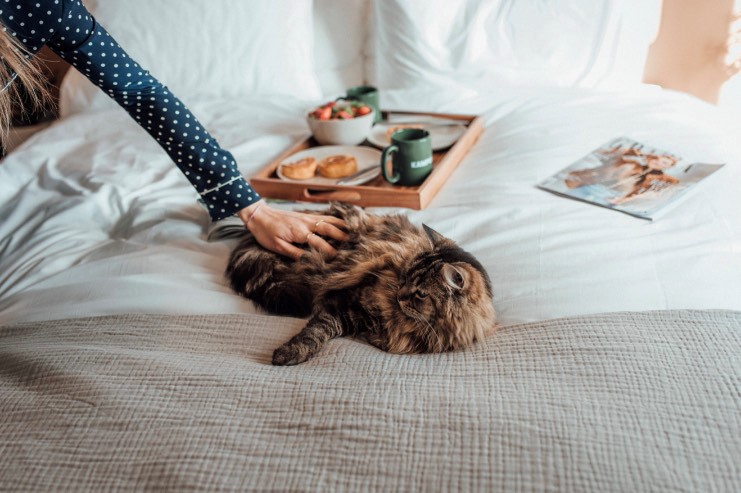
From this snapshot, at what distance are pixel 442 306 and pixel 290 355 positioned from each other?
31 centimetres

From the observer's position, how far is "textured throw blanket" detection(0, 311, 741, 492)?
2.44ft

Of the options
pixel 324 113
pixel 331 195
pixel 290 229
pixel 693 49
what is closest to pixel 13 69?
pixel 290 229

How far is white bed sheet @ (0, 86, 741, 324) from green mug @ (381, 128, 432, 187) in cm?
9

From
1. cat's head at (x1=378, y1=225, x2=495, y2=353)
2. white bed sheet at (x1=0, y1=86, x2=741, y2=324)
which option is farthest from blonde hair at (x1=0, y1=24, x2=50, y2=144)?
cat's head at (x1=378, y1=225, x2=495, y2=353)

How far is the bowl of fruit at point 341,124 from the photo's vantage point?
1.90 m

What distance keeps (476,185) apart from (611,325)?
0.71 metres

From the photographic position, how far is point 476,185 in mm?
1617

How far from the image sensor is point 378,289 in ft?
3.95

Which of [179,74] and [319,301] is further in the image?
[179,74]

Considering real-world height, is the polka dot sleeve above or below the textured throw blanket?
above

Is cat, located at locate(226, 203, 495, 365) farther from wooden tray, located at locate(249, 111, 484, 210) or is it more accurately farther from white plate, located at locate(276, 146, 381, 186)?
white plate, located at locate(276, 146, 381, 186)

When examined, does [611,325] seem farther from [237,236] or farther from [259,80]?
[259,80]

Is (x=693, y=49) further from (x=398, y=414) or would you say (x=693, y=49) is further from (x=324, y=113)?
(x=398, y=414)

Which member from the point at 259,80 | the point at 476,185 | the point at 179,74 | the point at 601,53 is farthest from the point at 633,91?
the point at 179,74
